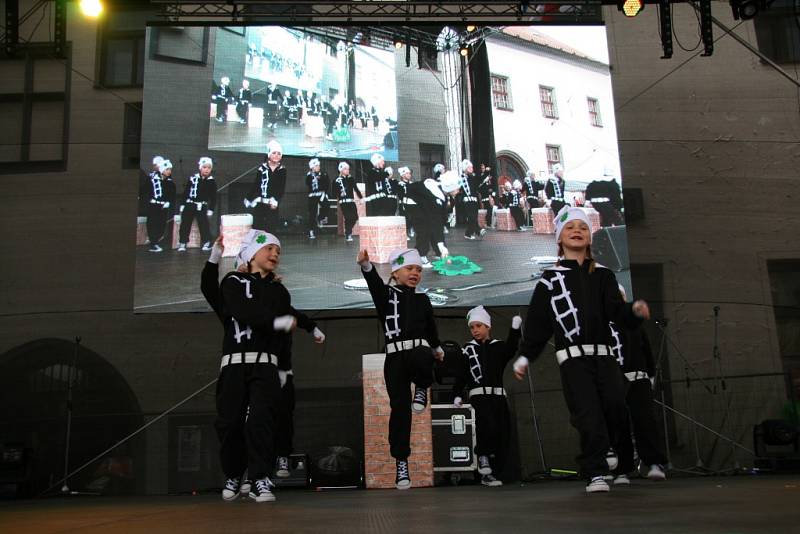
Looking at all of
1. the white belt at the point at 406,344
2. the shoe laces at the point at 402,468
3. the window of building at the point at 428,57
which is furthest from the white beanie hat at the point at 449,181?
the shoe laces at the point at 402,468

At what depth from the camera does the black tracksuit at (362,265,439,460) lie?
15.8ft

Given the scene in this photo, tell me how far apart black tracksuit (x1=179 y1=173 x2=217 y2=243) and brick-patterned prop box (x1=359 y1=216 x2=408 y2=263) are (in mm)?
1514

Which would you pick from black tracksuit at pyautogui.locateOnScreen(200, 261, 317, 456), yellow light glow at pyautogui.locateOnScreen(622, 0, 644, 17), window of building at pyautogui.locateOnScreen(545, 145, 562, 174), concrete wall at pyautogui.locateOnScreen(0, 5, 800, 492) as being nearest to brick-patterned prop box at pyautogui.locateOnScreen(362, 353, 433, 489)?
concrete wall at pyautogui.locateOnScreen(0, 5, 800, 492)

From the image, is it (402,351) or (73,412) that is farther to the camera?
(73,412)

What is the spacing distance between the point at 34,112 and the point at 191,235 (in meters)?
2.41

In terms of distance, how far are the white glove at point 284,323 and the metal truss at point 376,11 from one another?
15.1 ft

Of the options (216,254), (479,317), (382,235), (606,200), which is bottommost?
(479,317)

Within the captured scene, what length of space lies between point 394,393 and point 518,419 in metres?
3.21

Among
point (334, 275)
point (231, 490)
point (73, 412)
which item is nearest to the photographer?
point (231, 490)

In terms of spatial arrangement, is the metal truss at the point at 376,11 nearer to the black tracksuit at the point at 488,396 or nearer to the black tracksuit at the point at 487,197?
the black tracksuit at the point at 487,197

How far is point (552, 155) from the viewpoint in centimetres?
836

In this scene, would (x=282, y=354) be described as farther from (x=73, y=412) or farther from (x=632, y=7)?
(x=632, y=7)

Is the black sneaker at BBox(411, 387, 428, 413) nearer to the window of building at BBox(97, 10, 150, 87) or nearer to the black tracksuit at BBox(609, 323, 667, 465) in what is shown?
the black tracksuit at BBox(609, 323, 667, 465)

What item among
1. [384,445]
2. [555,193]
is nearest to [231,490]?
[384,445]
